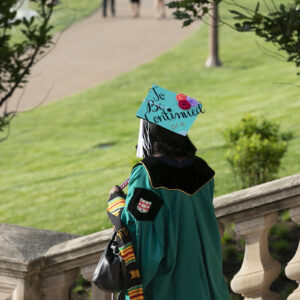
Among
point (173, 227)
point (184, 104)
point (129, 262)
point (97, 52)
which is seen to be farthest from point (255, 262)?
point (97, 52)

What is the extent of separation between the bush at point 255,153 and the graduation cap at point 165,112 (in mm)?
4320

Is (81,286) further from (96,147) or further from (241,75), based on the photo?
(241,75)

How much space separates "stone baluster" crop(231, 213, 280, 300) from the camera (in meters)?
3.96

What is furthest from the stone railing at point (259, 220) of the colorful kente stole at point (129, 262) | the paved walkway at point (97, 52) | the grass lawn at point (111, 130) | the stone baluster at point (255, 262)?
the paved walkway at point (97, 52)

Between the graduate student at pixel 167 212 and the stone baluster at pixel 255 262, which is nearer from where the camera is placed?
the graduate student at pixel 167 212

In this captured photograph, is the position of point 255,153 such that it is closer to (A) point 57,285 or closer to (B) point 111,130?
(A) point 57,285

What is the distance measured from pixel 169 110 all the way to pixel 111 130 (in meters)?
11.1

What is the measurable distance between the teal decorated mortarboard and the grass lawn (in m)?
4.56

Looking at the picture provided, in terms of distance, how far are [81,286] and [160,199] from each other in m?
3.02

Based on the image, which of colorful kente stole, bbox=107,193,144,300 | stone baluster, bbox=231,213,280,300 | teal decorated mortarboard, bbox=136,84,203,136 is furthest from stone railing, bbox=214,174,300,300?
colorful kente stole, bbox=107,193,144,300

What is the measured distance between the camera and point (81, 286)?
6090 mm

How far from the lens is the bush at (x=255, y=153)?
304 inches

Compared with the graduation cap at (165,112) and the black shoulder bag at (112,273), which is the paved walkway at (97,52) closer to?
the graduation cap at (165,112)

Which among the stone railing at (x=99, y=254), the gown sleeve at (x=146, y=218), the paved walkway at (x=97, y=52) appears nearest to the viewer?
the gown sleeve at (x=146, y=218)
